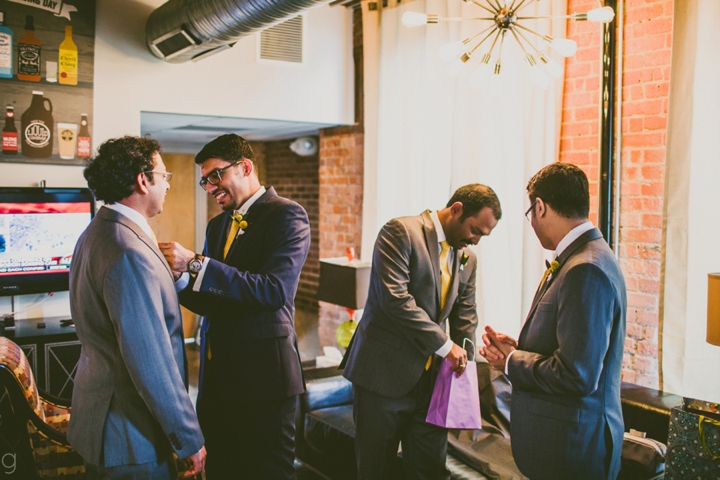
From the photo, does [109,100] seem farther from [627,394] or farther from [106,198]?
[627,394]

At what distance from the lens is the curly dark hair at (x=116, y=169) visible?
1.88 meters

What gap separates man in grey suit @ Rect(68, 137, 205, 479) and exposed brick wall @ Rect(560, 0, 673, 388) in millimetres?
2581

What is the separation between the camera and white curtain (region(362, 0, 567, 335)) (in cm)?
385

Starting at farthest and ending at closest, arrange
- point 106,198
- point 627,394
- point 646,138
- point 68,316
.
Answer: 1. point 68,316
2. point 646,138
3. point 627,394
4. point 106,198

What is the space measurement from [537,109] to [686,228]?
119cm

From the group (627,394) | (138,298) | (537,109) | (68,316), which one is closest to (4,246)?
(68,316)

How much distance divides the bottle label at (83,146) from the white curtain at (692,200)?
3644 millimetres

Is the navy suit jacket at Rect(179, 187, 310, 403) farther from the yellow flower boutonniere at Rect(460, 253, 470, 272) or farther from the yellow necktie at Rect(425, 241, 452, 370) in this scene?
the yellow flower boutonniere at Rect(460, 253, 470, 272)

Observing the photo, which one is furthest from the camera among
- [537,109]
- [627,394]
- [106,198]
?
[537,109]

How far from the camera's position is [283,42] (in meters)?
4.93

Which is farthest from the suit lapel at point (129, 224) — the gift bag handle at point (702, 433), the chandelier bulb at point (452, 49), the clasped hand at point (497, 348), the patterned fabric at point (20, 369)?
the gift bag handle at point (702, 433)

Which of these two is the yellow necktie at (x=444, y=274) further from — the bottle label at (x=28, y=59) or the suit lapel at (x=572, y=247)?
the bottle label at (x=28, y=59)

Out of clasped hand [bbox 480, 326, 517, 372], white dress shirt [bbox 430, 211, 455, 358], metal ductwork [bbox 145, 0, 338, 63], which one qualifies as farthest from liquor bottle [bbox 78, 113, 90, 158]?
clasped hand [bbox 480, 326, 517, 372]

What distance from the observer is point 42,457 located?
2.74 m
